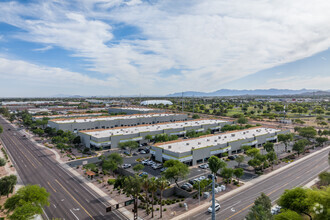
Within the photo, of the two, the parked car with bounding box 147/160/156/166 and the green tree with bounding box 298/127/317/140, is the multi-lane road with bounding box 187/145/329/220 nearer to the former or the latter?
the green tree with bounding box 298/127/317/140

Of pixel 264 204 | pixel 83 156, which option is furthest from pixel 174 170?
pixel 83 156

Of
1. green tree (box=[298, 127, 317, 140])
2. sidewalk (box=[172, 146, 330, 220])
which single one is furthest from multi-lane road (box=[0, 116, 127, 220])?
green tree (box=[298, 127, 317, 140])

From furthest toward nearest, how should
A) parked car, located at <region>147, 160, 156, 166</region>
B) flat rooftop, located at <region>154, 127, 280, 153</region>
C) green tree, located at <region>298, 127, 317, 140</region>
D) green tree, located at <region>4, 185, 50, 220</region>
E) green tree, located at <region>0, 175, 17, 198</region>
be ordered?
green tree, located at <region>298, 127, 317, 140</region> → flat rooftop, located at <region>154, 127, 280, 153</region> → parked car, located at <region>147, 160, 156, 166</region> → green tree, located at <region>0, 175, 17, 198</region> → green tree, located at <region>4, 185, 50, 220</region>

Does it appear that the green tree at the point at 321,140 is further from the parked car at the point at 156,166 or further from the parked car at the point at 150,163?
the parked car at the point at 150,163

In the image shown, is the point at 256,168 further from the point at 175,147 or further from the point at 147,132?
the point at 147,132

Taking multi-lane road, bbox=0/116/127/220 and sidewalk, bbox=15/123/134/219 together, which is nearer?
multi-lane road, bbox=0/116/127/220

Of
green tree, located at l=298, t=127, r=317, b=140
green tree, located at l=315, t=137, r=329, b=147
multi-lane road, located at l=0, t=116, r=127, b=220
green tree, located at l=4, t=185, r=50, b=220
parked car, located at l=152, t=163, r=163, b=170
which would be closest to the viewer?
green tree, located at l=4, t=185, r=50, b=220

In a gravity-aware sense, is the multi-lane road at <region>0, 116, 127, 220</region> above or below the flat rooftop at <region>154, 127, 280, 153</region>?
below
